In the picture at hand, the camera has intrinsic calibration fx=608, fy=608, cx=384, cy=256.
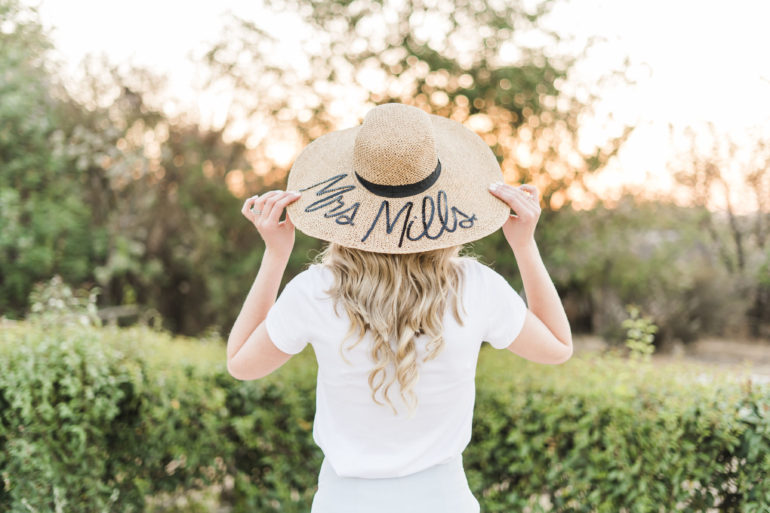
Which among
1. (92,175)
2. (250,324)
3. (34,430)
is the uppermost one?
(250,324)

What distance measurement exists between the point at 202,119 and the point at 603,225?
298 inches

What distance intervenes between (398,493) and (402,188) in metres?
0.69

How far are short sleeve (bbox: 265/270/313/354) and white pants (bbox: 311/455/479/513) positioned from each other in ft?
1.14

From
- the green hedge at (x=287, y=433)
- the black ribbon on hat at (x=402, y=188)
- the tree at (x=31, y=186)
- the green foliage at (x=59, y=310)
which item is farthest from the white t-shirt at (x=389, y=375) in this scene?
the tree at (x=31, y=186)

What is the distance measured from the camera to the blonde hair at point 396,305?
1295mm

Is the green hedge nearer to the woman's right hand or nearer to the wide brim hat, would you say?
the woman's right hand

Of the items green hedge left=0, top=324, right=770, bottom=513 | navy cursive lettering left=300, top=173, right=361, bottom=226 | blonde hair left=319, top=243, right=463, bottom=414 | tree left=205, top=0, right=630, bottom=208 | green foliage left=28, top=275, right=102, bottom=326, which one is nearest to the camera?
blonde hair left=319, top=243, right=463, bottom=414

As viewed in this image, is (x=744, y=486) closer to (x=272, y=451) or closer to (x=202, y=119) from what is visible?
(x=272, y=451)

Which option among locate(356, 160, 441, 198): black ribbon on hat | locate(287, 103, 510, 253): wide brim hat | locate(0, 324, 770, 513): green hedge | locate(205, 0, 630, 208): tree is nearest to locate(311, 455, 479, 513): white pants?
locate(287, 103, 510, 253): wide brim hat

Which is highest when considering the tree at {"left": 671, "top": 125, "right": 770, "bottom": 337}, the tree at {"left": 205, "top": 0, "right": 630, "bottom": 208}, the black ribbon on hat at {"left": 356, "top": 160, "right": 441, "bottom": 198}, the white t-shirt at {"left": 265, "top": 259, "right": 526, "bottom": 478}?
the black ribbon on hat at {"left": 356, "top": 160, "right": 441, "bottom": 198}

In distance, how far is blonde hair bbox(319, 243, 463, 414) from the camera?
129 cm

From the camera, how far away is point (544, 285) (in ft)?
4.84

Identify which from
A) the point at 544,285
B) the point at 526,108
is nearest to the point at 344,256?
the point at 544,285

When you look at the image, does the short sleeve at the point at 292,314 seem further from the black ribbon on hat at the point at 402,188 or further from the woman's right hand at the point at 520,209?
the woman's right hand at the point at 520,209
